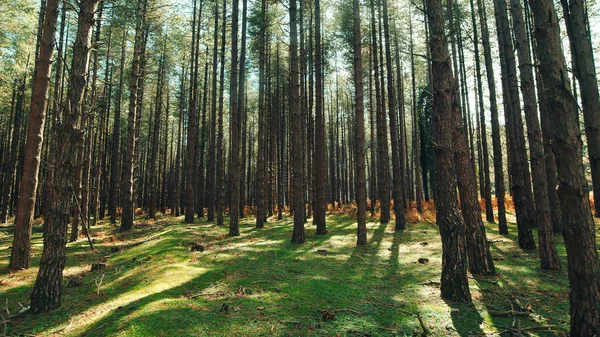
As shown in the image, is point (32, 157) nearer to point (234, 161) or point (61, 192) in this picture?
point (61, 192)

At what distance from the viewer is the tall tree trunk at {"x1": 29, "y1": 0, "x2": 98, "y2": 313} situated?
4.75 meters

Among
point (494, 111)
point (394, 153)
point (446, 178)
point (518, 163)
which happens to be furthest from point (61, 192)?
point (494, 111)

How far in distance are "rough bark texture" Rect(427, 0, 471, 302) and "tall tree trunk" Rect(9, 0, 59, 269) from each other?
8.62 meters

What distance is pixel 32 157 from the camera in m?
7.44

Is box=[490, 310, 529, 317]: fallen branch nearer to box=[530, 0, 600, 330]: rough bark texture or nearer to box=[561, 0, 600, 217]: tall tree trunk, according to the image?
box=[530, 0, 600, 330]: rough bark texture

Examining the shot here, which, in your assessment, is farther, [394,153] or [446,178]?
[394,153]

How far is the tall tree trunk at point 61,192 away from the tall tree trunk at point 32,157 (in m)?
3.21

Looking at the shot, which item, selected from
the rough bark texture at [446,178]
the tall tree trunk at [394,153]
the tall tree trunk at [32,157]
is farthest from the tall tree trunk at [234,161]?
the rough bark texture at [446,178]

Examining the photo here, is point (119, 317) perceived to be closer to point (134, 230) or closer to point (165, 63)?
point (134, 230)

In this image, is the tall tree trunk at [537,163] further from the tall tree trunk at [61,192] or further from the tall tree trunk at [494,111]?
the tall tree trunk at [61,192]

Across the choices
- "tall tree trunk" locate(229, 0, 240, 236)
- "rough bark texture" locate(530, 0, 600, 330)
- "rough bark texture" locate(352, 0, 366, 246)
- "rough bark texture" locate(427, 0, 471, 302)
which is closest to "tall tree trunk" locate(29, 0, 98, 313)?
"rough bark texture" locate(427, 0, 471, 302)

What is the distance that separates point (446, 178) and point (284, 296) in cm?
332

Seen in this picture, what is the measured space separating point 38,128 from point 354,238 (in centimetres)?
1008

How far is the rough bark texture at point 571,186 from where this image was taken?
328 centimetres
